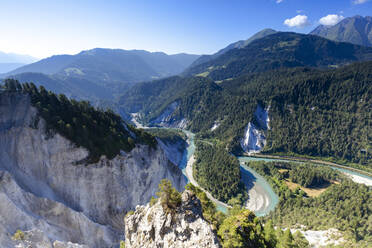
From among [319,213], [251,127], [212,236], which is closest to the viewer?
[212,236]

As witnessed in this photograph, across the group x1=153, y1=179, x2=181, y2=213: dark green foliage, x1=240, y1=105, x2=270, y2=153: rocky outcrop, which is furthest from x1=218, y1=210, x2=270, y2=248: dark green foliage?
x1=240, y1=105, x2=270, y2=153: rocky outcrop

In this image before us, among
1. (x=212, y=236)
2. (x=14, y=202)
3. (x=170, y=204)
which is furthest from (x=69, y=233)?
(x=212, y=236)

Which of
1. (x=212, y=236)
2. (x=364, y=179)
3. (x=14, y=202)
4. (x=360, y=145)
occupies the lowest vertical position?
(x=364, y=179)

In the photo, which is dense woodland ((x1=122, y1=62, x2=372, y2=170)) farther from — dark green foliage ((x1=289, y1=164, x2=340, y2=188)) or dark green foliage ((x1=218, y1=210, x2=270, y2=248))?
dark green foliage ((x1=218, y1=210, x2=270, y2=248))

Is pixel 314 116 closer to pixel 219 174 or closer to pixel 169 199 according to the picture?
pixel 219 174

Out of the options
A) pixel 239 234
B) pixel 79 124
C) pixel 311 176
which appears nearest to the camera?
pixel 239 234

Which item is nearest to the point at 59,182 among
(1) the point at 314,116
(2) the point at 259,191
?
(2) the point at 259,191

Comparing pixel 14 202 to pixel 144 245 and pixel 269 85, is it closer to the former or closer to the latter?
pixel 144 245
